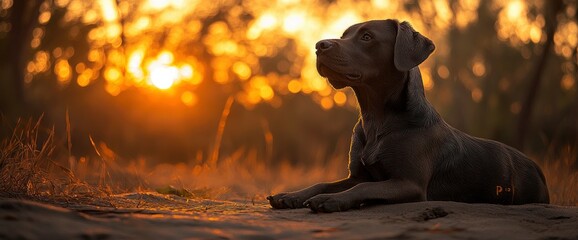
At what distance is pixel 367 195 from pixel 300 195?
1.85ft

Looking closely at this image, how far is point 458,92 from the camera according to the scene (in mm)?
20016

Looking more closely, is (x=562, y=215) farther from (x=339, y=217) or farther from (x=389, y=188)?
(x=339, y=217)

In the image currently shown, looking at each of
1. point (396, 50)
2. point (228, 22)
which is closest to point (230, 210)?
point (396, 50)

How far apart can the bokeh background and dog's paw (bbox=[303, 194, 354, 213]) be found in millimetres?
8697

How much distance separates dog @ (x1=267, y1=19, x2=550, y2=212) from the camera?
488cm

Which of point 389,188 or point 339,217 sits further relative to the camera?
point 389,188

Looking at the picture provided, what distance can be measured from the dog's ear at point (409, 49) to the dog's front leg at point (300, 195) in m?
0.94

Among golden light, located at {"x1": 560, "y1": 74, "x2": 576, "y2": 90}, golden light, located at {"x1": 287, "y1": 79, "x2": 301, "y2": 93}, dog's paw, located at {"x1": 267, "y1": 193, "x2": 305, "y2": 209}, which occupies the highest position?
golden light, located at {"x1": 287, "y1": 79, "x2": 301, "y2": 93}

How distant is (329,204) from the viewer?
421 cm

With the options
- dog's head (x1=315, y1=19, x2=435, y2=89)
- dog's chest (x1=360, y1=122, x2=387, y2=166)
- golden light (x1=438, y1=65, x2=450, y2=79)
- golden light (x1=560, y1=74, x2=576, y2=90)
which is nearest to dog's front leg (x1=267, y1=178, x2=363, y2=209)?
dog's chest (x1=360, y1=122, x2=387, y2=166)

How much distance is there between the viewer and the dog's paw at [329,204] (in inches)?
165

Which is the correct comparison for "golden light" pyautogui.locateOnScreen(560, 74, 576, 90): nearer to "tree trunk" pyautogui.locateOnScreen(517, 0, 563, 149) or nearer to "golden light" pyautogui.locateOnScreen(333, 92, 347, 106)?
"tree trunk" pyautogui.locateOnScreen(517, 0, 563, 149)

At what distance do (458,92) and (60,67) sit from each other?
35.7ft

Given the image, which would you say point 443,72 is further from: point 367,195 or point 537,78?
point 367,195
